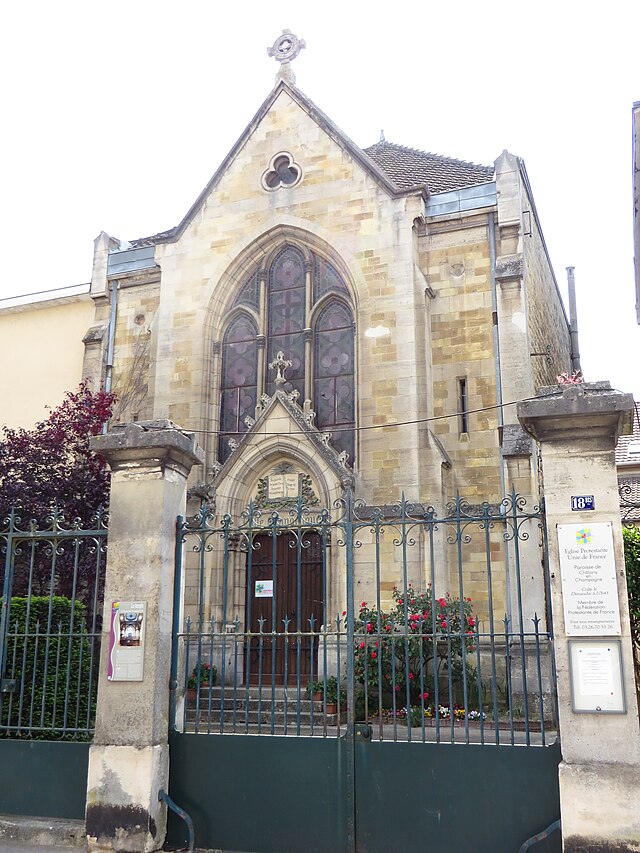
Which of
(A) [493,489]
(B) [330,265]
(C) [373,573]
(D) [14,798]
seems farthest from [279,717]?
(B) [330,265]

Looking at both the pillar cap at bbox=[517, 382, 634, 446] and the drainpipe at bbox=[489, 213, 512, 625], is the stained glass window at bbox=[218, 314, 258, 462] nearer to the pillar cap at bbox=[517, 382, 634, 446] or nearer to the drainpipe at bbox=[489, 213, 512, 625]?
the drainpipe at bbox=[489, 213, 512, 625]

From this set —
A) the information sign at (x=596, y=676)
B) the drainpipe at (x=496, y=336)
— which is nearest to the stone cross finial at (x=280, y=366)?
the drainpipe at (x=496, y=336)

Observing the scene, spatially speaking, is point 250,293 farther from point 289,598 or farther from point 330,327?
point 289,598

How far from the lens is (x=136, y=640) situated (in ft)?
23.2

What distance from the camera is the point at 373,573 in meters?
13.6

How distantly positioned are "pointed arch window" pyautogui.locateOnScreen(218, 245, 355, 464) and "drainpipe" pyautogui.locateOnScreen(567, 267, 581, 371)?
428 inches

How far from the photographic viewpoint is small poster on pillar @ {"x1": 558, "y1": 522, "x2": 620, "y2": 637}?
6137mm

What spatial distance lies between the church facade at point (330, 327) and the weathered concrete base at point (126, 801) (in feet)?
22.5

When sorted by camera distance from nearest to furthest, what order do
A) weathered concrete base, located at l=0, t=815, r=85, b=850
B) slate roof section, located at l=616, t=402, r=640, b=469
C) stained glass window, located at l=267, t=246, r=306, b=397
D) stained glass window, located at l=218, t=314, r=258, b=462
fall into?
weathered concrete base, located at l=0, t=815, r=85, b=850, stained glass window, located at l=267, t=246, r=306, b=397, stained glass window, located at l=218, t=314, r=258, b=462, slate roof section, located at l=616, t=402, r=640, b=469

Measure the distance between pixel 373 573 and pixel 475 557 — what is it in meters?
1.84

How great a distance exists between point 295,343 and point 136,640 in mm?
10197

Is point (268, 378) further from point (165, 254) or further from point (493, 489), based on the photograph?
point (493, 489)

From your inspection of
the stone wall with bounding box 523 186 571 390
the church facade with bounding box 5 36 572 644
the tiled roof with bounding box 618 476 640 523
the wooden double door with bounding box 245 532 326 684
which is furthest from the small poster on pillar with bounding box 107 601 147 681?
the stone wall with bounding box 523 186 571 390

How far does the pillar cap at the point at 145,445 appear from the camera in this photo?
24.2 ft
